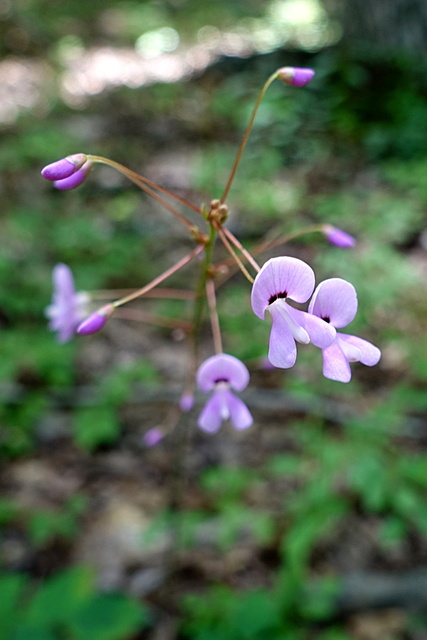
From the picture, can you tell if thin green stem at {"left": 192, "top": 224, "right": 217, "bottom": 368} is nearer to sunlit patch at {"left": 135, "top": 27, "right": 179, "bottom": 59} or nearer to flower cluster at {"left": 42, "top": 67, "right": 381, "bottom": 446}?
flower cluster at {"left": 42, "top": 67, "right": 381, "bottom": 446}

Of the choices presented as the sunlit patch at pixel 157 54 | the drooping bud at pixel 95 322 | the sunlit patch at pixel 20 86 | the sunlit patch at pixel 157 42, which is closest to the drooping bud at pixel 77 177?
the drooping bud at pixel 95 322

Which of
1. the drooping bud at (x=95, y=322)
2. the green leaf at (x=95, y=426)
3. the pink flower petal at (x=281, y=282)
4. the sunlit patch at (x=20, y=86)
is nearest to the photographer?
the pink flower petal at (x=281, y=282)

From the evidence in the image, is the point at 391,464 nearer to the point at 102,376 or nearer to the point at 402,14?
the point at 102,376

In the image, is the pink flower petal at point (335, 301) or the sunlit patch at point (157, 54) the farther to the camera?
the sunlit patch at point (157, 54)

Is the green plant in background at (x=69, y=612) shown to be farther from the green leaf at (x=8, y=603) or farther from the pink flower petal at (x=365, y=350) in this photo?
the pink flower petal at (x=365, y=350)

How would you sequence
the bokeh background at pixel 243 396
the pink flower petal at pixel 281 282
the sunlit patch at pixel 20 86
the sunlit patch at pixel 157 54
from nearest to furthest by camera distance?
the pink flower petal at pixel 281 282, the bokeh background at pixel 243 396, the sunlit patch at pixel 20 86, the sunlit patch at pixel 157 54

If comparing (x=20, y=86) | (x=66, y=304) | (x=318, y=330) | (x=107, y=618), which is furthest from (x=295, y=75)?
(x=20, y=86)

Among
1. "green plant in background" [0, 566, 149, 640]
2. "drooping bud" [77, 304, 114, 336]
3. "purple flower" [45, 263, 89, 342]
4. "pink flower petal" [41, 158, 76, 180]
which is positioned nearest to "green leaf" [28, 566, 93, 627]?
"green plant in background" [0, 566, 149, 640]
